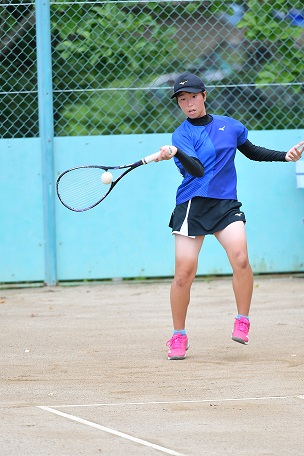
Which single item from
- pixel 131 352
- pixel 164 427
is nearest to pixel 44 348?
pixel 131 352

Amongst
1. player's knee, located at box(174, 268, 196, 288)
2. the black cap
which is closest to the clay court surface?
player's knee, located at box(174, 268, 196, 288)

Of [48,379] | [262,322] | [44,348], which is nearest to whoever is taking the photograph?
[48,379]

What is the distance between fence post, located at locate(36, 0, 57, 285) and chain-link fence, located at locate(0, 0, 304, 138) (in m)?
0.16

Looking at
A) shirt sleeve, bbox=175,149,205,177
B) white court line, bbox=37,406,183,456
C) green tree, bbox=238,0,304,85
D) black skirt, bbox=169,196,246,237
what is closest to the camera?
white court line, bbox=37,406,183,456

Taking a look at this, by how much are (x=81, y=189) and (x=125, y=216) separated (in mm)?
2226

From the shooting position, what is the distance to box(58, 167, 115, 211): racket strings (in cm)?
785

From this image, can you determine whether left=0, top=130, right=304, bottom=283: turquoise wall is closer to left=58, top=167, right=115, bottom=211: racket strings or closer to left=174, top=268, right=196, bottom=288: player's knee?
left=58, top=167, right=115, bottom=211: racket strings

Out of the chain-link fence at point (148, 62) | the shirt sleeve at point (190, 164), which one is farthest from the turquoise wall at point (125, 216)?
the shirt sleeve at point (190, 164)

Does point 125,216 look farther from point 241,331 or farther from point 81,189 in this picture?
point 241,331

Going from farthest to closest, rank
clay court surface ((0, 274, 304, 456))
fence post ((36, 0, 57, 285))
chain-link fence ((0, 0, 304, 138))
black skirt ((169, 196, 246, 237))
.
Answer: chain-link fence ((0, 0, 304, 138)), fence post ((36, 0, 57, 285)), black skirt ((169, 196, 246, 237)), clay court surface ((0, 274, 304, 456))

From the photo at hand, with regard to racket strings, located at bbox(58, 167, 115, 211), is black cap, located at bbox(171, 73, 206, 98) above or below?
above

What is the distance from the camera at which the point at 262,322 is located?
8016mm

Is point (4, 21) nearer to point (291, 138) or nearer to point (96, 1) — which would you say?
point (96, 1)

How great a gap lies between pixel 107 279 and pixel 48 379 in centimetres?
419
